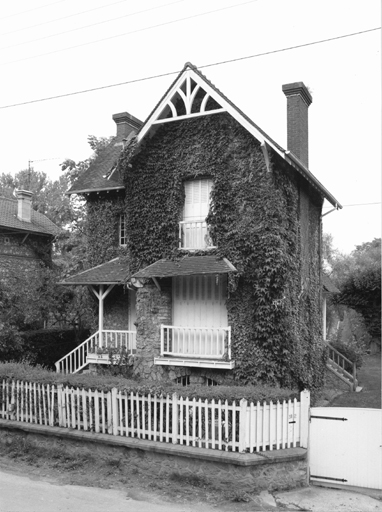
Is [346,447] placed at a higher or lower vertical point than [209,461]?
higher

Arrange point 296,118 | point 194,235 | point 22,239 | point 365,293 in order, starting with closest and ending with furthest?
1. point 194,235
2. point 296,118
3. point 22,239
4. point 365,293

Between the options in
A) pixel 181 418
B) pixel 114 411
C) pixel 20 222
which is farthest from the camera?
pixel 20 222

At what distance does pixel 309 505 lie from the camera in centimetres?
762

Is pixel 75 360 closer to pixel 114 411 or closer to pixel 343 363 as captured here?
pixel 114 411

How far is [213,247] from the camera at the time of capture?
1402 centimetres

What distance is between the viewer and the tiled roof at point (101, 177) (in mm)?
17531

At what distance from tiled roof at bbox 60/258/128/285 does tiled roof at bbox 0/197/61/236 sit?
31.7ft

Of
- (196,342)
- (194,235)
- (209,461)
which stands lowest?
(209,461)

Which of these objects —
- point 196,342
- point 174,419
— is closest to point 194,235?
point 196,342

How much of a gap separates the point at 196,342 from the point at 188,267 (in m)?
2.09

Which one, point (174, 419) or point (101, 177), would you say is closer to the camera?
point (174, 419)

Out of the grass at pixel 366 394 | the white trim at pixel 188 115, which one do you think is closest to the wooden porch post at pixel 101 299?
the white trim at pixel 188 115

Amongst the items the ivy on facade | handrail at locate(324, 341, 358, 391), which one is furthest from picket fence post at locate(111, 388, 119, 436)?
handrail at locate(324, 341, 358, 391)

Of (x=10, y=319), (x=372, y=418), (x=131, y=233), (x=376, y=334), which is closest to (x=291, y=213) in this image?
(x=131, y=233)
